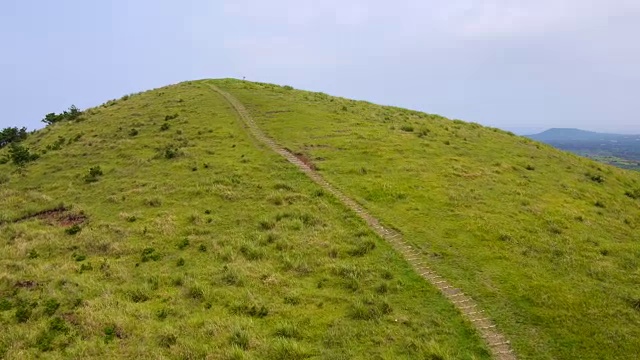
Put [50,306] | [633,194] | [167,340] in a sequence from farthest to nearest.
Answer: [633,194], [50,306], [167,340]

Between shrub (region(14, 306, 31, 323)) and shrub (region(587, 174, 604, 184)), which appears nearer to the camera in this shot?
shrub (region(14, 306, 31, 323))

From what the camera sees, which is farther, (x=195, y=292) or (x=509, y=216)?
(x=509, y=216)

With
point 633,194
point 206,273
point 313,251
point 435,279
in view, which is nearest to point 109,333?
point 206,273

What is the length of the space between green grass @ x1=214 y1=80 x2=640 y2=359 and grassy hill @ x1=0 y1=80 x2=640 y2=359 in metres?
0.12

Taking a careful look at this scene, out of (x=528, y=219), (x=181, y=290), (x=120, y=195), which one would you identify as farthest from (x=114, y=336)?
(x=528, y=219)

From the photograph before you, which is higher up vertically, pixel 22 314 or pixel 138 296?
pixel 138 296

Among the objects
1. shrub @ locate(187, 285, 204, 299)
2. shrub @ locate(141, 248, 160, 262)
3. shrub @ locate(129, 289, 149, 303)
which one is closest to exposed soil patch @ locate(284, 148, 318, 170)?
shrub @ locate(141, 248, 160, 262)

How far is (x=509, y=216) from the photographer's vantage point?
25.7 meters

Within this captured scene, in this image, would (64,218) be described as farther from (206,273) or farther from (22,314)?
(206,273)

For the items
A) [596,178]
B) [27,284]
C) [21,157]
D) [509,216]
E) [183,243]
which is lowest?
[27,284]

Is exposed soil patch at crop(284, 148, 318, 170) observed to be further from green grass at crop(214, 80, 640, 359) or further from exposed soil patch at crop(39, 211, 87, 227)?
exposed soil patch at crop(39, 211, 87, 227)

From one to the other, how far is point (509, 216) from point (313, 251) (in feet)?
37.3

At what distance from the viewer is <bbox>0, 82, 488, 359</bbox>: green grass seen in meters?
15.7

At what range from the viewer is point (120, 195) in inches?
1303
